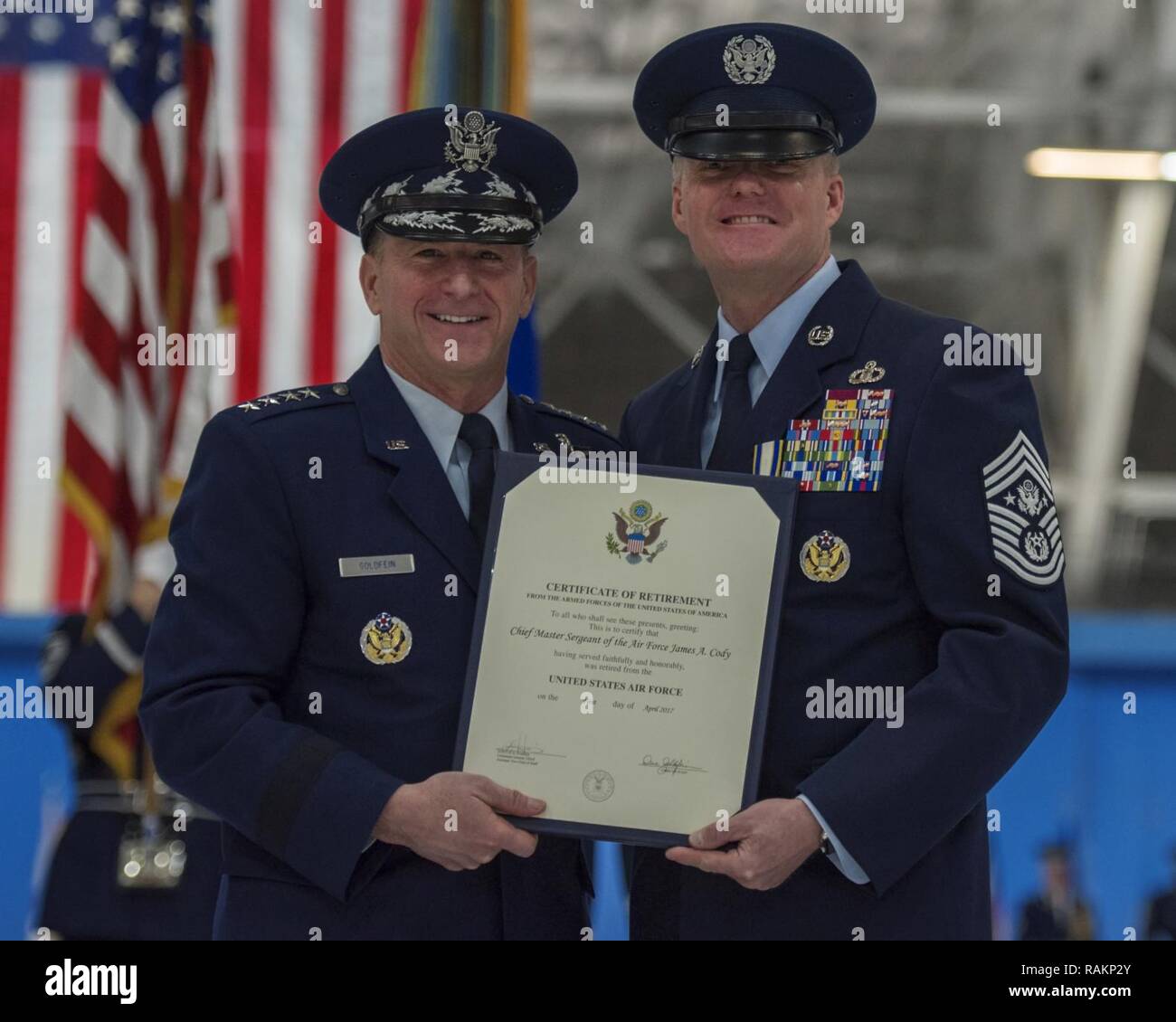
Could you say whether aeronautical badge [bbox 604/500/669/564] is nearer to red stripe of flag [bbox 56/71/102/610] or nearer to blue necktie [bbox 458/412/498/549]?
blue necktie [bbox 458/412/498/549]

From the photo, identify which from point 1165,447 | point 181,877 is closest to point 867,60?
point 1165,447

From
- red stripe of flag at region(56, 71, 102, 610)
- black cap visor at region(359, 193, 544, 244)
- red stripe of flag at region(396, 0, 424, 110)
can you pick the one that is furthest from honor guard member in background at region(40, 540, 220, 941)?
black cap visor at region(359, 193, 544, 244)

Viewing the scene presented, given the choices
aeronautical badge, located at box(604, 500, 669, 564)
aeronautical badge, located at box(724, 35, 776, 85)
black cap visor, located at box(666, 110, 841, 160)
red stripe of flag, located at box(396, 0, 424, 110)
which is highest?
red stripe of flag, located at box(396, 0, 424, 110)

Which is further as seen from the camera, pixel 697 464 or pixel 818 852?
pixel 697 464

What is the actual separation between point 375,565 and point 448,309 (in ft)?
1.39

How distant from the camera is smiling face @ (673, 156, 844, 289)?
2.46 metres

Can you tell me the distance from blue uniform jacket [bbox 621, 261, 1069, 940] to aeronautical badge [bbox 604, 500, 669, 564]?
0.75 ft

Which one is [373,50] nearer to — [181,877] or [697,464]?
[181,877]

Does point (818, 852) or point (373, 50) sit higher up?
point (373, 50)

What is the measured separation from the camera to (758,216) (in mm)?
2465

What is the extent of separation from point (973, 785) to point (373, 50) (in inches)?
148

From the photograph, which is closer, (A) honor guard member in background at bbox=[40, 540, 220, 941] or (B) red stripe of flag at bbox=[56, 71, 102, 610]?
(A) honor guard member in background at bbox=[40, 540, 220, 941]

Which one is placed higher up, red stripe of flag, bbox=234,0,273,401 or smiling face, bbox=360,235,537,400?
red stripe of flag, bbox=234,0,273,401
